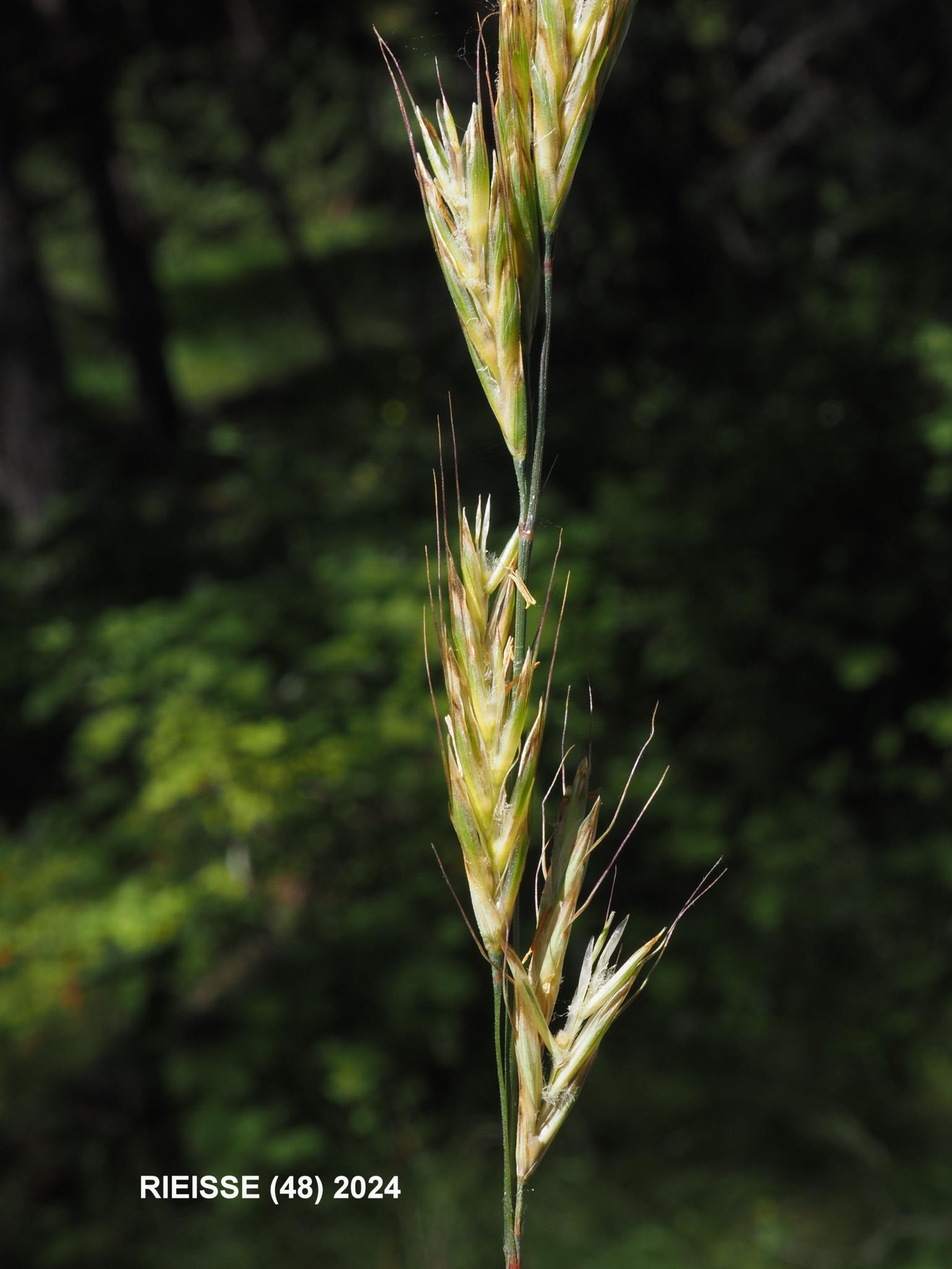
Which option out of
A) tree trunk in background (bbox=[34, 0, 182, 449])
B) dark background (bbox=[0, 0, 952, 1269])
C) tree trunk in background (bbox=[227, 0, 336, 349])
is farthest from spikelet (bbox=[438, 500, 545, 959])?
tree trunk in background (bbox=[227, 0, 336, 349])

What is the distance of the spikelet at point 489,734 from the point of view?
24.0 inches

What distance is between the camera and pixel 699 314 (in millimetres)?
4961

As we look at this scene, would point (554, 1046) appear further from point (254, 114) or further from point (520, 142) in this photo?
point (254, 114)

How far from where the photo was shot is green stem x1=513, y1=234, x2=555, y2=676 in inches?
22.2

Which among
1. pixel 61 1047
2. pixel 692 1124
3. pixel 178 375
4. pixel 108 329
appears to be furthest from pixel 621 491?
pixel 178 375

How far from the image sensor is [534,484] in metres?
0.56

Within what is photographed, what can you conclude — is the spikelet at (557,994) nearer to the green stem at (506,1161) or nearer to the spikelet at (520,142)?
the green stem at (506,1161)

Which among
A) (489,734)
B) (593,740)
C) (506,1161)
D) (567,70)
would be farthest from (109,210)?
(506,1161)

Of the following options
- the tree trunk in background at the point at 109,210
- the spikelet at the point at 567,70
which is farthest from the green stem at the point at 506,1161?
the tree trunk in background at the point at 109,210

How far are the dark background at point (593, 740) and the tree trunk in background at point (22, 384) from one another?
23 mm

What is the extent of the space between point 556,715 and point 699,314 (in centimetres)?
263

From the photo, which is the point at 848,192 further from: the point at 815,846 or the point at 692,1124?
the point at 692,1124

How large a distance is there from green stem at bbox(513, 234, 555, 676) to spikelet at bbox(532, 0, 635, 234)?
3cm

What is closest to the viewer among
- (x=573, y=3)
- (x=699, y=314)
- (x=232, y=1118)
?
(x=573, y=3)
